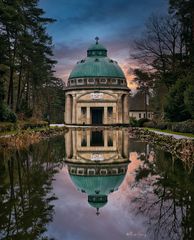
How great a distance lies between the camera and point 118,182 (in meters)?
11.3

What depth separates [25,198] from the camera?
8.80 meters

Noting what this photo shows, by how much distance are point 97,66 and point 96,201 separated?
75753 mm

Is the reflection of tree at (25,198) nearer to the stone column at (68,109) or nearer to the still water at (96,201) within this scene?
the still water at (96,201)

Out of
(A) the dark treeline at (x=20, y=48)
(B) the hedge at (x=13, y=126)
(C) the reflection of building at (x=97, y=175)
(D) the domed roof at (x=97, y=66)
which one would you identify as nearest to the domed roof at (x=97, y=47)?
(D) the domed roof at (x=97, y=66)

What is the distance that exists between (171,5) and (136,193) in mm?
37385

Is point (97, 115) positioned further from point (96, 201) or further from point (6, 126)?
point (96, 201)

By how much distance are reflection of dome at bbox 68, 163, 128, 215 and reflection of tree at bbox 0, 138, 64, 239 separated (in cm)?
86

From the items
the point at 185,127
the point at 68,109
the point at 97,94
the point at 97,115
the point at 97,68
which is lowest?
the point at 185,127

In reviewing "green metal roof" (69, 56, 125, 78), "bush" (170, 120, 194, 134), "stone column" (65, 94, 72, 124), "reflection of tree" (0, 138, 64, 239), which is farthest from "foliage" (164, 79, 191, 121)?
"stone column" (65, 94, 72, 124)

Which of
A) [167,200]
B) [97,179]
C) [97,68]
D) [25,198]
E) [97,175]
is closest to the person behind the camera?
[167,200]

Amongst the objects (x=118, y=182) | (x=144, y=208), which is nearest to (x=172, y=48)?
(x=118, y=182)

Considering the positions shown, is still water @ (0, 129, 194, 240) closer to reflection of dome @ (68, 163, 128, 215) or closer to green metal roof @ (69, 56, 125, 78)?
reflection of dome @ (68, 163, 128, 215)

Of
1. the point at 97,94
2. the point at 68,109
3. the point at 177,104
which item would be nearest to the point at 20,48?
the point at 177,104

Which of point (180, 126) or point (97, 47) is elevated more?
point (97, 47)
